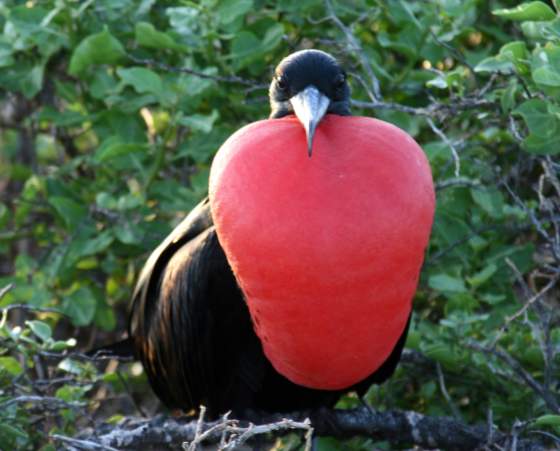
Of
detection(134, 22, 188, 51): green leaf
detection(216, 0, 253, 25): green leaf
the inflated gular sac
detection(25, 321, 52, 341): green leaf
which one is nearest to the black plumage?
the inflated gular sac

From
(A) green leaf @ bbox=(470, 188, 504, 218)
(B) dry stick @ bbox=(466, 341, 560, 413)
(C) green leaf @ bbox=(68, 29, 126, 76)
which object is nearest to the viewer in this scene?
(B) dry stick @ bbox=(466, 341, 560, 413)

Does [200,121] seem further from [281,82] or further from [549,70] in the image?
[549,70]

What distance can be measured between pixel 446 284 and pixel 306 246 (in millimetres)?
788

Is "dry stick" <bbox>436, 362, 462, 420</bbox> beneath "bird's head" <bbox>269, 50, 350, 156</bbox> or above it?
beneath

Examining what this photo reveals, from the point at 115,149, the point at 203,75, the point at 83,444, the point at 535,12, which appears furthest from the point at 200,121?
the point at 83,444

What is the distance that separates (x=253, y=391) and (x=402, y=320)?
1.61ft

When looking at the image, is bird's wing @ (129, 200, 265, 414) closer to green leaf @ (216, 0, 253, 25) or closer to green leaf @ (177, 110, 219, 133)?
green leaf @ (177, 110, 219, 133)

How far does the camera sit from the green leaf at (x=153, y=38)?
3.44 meters

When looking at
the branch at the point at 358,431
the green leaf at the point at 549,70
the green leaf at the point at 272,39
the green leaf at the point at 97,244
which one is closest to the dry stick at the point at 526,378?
the branch at the point at 358,431

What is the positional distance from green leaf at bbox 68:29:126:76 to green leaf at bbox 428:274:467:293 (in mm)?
1107

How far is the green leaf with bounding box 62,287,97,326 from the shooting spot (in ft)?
12.0

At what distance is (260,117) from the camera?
3.69 metres

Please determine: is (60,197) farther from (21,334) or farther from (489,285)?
(489,285)

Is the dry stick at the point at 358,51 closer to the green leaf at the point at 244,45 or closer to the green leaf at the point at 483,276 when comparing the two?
the green leaf at the point at 244,45
